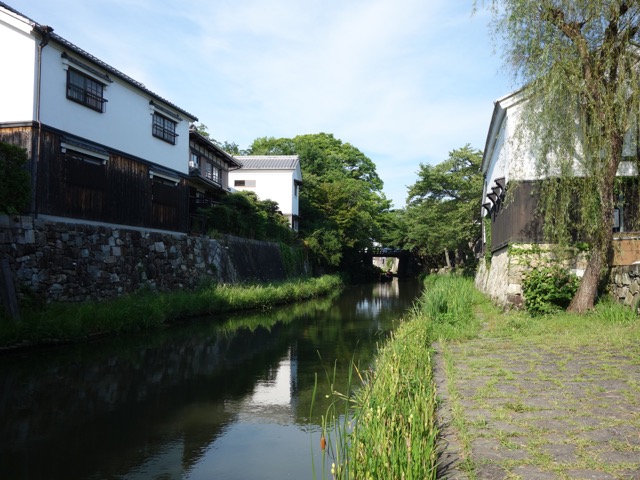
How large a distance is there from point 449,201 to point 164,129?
20781 mm

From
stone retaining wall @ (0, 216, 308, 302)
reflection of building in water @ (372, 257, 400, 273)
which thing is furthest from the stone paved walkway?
reflection of building in water @ (372, 257, 400, 273)

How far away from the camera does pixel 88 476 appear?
5250mm

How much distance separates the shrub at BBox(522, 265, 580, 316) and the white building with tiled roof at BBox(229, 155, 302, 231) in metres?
26.8

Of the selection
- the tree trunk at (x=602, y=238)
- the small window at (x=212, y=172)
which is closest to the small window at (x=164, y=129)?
the small window at (x=212, y=172)

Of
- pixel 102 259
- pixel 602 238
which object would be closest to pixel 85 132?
pixel 102 259

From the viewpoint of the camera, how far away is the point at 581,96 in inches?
481

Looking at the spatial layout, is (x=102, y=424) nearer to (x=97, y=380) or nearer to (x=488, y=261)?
(x=97, y=380)

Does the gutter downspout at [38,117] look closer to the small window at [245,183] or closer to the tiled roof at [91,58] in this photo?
the tiled roof at [91,58]

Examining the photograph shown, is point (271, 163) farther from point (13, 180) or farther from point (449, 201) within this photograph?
point (13, 180)

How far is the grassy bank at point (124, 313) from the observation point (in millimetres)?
11195

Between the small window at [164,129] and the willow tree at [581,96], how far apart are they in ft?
43.3

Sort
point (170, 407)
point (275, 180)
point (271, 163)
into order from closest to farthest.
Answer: point (170, 407) < point (275, 180) < point (271, 163)

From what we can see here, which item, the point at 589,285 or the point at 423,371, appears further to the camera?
the point at 589,285

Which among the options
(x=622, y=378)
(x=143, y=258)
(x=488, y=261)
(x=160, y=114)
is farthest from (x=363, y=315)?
(x=622, y=378)
